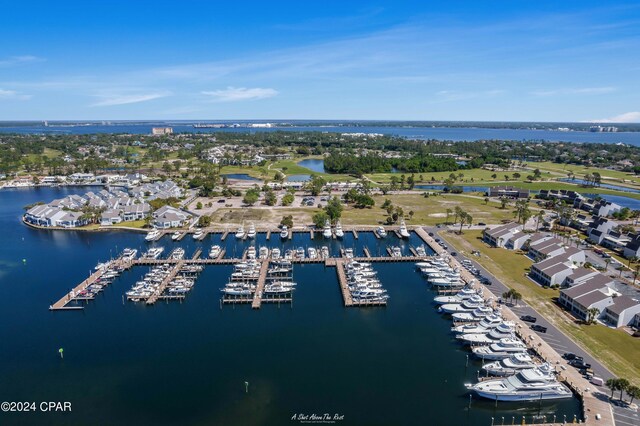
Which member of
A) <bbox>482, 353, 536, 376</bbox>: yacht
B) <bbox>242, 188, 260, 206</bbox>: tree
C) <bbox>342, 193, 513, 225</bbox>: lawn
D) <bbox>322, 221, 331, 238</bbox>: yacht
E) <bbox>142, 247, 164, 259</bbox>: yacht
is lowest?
<bbox>482, 353, 536, 376</bbox>: yacht

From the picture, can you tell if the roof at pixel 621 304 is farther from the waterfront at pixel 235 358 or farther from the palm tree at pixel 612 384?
the waterfront at pixel 235 358

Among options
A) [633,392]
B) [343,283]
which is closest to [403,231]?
[343,283]

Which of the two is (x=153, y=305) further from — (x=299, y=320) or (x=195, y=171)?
(x=195, y=171)

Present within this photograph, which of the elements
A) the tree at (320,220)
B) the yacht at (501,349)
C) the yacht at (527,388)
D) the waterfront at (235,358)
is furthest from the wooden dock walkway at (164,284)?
the yacht at (501,349)

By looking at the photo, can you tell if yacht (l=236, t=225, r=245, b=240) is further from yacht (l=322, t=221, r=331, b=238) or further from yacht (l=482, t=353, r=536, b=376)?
yacht (l=482, t=353, r=536, b=376)

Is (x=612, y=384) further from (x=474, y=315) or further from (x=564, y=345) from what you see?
(x=474, y=315)

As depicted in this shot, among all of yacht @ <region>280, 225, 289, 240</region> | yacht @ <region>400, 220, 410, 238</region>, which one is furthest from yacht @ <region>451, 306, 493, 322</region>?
yacht @ <region>280, 225, 289, 240</region>

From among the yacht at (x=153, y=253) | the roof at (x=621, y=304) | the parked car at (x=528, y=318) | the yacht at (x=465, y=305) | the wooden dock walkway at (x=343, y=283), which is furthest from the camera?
the yacht at (x=153, y=253)
